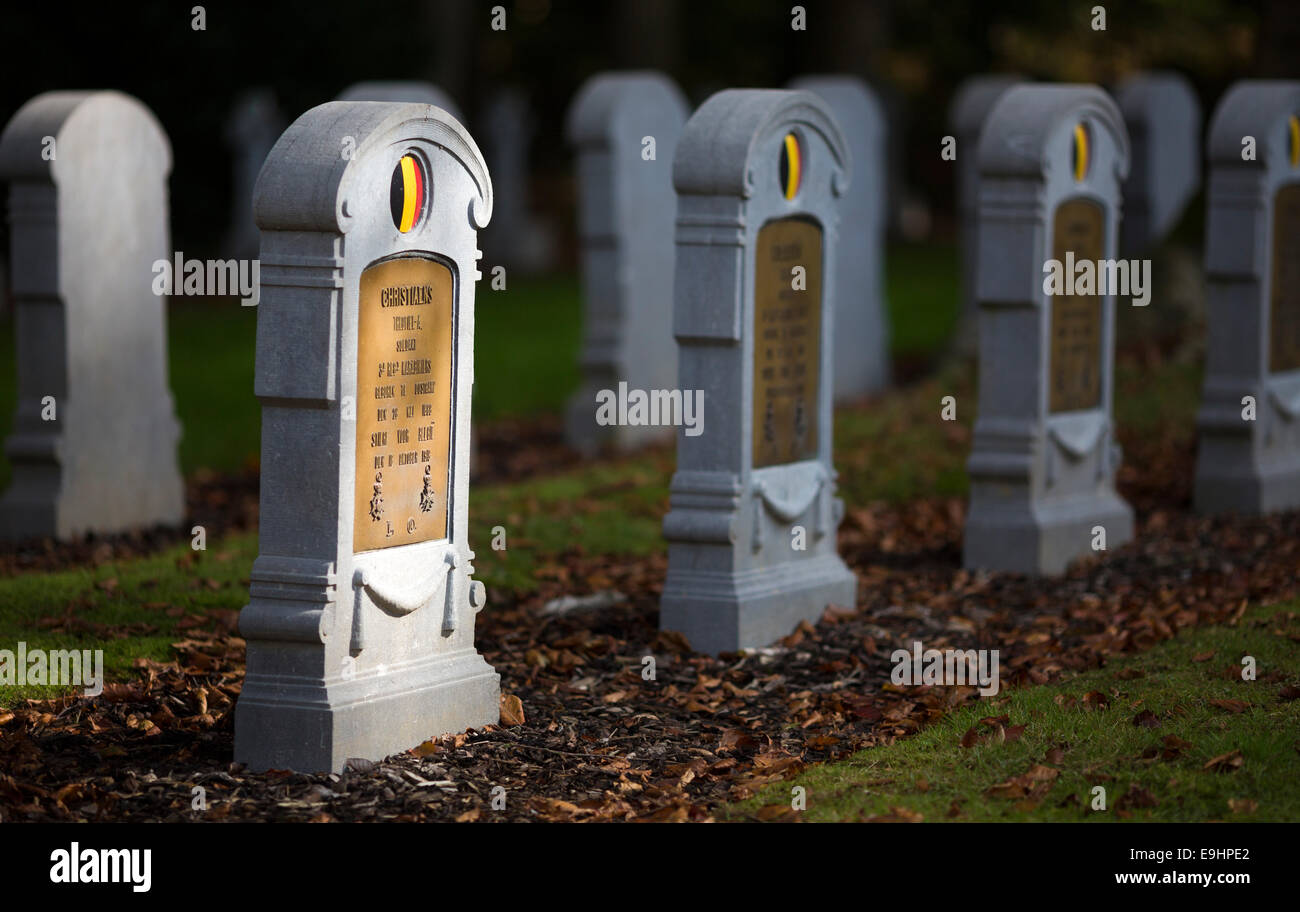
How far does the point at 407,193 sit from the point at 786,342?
2.76 meters

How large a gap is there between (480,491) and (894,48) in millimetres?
24515

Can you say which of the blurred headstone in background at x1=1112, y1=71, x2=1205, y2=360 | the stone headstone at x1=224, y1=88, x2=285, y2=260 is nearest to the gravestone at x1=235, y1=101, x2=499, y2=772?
the blurred headstone in background at x1=1112, y1=71, x2=1205, y2=360

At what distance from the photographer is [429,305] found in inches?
261

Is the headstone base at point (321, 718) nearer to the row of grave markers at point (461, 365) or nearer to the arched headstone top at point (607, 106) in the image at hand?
the row of grave markers at point (461, 365)

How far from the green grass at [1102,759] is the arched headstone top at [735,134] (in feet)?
8.57

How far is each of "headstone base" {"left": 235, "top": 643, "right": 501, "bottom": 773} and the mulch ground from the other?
0.07m

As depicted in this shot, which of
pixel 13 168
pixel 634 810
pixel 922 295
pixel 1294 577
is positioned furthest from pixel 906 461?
pixel 922 295

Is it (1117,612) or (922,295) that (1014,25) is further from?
(1117,612)

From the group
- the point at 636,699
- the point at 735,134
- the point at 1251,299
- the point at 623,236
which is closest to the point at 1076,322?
the point at 1251,299

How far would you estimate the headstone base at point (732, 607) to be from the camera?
823cm

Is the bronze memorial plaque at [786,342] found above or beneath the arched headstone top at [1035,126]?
beneath

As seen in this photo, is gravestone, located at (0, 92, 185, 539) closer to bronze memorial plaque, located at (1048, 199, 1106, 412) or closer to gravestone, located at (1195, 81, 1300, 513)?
bronze memorial plaque, located at (1048, 199, 1106, 412)

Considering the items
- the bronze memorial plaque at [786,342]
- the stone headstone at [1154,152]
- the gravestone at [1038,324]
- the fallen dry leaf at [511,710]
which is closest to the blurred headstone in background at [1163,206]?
the stone headstone at [1154,152]
